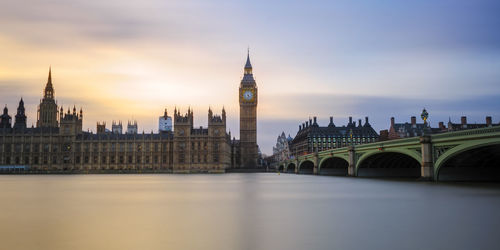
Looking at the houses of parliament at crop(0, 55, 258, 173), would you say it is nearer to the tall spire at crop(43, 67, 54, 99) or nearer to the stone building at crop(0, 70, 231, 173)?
the stone building at crop(0, 70, 231, 173)

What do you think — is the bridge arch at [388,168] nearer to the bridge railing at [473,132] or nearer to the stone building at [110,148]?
the bridge railing at [473,132]

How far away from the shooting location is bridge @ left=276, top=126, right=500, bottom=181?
121 ft

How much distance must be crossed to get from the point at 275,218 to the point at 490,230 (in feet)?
27.9

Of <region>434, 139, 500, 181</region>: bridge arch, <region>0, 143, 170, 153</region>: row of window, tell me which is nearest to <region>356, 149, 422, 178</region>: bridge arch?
<region>434, 139, 500, 181</region>: bridge arch

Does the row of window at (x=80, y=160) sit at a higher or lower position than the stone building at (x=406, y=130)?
lower

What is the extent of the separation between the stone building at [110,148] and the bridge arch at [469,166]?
8606 cm

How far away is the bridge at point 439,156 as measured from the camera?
121ft

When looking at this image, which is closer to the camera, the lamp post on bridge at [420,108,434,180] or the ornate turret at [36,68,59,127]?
the lamp post on bridge at [420,108,434,180]

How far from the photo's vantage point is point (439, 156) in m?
43.1

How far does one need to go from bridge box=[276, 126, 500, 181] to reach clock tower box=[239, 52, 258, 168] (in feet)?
270

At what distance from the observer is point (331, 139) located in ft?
531

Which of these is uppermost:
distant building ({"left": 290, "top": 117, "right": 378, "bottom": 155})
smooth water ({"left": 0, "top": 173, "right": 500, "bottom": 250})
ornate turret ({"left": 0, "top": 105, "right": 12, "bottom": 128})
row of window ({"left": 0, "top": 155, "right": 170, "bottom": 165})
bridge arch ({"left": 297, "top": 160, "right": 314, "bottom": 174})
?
ornate turret ({"left": 0, "top": 105, "right": 12, "bottom": 128})

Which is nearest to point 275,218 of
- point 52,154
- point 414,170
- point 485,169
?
point 485,169

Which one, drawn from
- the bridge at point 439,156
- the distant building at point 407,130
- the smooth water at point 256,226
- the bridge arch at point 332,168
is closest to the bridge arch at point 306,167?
the bridge arch at point 332,168
